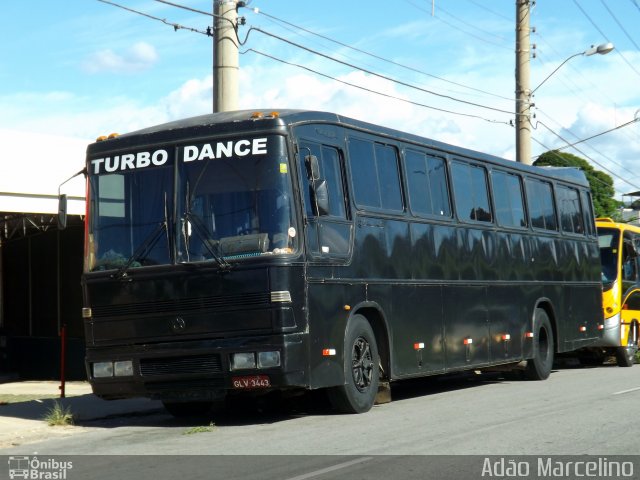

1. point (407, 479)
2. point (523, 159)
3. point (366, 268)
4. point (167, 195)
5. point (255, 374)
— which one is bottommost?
point (407, 479)

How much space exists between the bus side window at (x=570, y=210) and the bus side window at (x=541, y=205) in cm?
45

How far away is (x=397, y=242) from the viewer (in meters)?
13.6

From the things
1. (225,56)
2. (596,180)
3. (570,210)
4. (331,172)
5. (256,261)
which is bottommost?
(256,261)

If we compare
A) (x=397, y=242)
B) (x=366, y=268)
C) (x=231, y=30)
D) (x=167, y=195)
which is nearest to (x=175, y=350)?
(x=167, y=195)

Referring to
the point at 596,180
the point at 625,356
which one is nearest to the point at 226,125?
the point at 625,356

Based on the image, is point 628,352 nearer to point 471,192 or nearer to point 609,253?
point 609,253

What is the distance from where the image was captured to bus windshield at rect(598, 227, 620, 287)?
22.2 m

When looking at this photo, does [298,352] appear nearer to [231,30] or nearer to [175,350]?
[175,350]

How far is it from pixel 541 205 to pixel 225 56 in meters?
6.22

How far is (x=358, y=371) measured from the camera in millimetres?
12438

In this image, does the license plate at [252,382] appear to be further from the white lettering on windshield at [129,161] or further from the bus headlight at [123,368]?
the white lettering on windshield at [129,161]

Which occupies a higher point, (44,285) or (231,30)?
(231,30)

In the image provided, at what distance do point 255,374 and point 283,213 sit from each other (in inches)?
67.9

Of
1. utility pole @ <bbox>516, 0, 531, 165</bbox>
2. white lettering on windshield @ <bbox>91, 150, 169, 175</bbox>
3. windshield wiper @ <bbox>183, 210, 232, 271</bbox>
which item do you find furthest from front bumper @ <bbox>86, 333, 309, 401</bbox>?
utility pole @ <bbox>516, 0, 531, 165</bbox>
